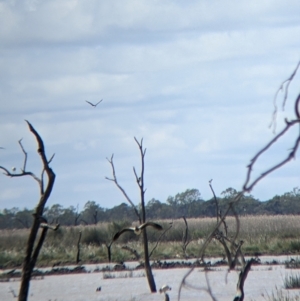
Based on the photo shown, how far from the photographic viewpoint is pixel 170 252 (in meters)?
36.2

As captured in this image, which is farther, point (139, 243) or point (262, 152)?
point (139, 243)

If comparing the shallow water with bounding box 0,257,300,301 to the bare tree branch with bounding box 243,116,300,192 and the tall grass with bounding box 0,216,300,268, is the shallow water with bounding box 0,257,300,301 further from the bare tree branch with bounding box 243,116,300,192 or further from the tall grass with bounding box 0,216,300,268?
the bare tree branch with bounding box 243,116,300,192

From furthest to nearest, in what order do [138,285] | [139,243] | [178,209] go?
[178,209], [139,243], [138,285]

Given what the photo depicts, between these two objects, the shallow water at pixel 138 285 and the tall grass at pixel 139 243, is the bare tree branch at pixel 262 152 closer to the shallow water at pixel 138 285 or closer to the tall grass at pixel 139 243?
the shallow water at pixel 138 285

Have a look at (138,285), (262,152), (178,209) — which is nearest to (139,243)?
(138,285)

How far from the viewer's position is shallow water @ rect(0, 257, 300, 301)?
63.4 feet

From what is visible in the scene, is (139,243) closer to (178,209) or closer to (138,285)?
(138,285)

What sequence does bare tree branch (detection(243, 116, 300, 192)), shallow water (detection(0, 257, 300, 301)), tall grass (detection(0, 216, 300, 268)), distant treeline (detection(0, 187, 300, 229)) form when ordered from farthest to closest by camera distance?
distant treeline (detection(0, 187, 300, 229)), tall grass (detection(0, 216, 300, 268)), shallow water (detection(0, 257, 300, 301)), bare tree branch (detection(243, 116, 300, 192))

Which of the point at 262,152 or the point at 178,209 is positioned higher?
the point at 178,209

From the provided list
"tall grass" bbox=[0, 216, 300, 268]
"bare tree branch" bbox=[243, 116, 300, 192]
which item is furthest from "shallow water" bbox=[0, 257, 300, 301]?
"bare tree branch" bbox=[243, 116, 300, 192]

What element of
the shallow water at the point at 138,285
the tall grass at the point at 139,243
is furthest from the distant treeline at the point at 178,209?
the shallow water at the point at 138,285

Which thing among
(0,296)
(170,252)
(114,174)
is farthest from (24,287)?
(170,252)

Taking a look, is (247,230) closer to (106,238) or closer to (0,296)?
(106,238)

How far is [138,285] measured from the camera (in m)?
22.4
